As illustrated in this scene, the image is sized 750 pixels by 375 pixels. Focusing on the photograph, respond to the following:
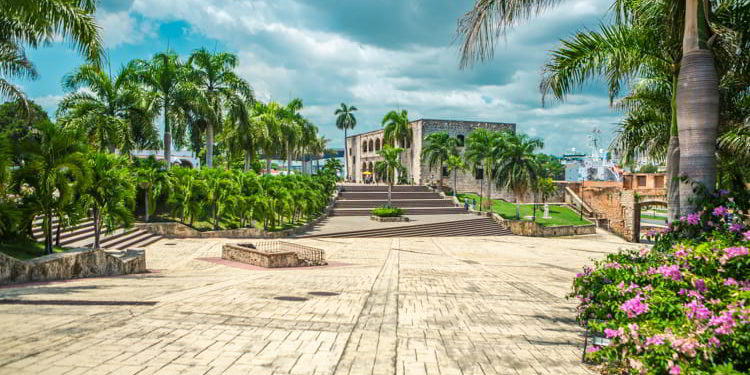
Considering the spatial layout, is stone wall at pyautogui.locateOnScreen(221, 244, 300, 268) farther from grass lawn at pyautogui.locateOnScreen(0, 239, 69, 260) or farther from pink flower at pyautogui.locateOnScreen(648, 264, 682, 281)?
pink flower at pyautogui.locateOnScreen(648, 264, 682, 281)

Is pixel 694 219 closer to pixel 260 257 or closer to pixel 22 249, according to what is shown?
pixel 260 257

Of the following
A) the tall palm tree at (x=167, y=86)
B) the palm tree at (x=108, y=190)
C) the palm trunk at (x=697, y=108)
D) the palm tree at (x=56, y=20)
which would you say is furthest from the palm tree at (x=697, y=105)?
the tall palm tree at (x=167, y=86)

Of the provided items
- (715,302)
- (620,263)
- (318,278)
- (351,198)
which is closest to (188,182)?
(318,278)

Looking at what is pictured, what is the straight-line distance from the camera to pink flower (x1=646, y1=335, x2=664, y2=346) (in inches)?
128

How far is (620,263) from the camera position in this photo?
5574mm

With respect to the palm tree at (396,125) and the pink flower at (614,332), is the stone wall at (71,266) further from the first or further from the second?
the palm tree at (396,125)

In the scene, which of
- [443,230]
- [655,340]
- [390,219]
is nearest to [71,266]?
[655,340]

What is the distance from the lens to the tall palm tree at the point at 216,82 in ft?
87.5

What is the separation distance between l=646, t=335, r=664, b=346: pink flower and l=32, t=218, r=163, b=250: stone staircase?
1598 cm

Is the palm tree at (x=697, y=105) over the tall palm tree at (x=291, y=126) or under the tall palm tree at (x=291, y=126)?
under

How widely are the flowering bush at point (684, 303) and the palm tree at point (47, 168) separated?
449 inches

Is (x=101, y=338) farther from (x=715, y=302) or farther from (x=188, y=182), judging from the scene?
(x=188, y=182)

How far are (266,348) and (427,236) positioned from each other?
25.5 m

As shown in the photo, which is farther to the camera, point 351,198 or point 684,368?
point 351,198
